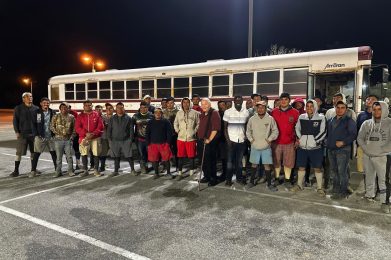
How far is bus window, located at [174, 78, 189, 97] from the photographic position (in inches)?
499

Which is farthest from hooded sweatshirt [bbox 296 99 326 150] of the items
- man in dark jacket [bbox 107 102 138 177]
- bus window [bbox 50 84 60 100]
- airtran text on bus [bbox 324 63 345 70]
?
bus window [bbox 50 84 60 100]

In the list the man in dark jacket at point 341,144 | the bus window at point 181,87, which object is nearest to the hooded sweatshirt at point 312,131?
the man in dark jacket at point 341,144

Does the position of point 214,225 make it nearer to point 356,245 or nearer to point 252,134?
point 356,245

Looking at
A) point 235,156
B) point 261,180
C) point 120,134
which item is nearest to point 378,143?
point 261,180

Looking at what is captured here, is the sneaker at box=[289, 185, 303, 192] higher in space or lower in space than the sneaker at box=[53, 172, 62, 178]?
higher

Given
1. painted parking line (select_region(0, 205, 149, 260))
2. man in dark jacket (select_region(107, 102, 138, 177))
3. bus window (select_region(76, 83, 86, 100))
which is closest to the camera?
painted parking line (select_region(0, 205, 149, 260))

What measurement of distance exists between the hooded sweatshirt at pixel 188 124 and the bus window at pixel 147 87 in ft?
22.3

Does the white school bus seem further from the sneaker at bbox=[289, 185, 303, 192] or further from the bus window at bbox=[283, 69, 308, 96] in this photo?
the sneaker at bbox=[289, 185, 303, 192]

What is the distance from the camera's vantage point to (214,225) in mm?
4414

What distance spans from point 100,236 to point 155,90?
10.0 m

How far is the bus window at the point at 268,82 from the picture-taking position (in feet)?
35.2

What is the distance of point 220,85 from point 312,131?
21.4 feet

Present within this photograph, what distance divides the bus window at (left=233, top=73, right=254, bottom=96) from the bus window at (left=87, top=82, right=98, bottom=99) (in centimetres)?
768

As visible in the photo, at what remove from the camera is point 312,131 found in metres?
5.76
